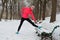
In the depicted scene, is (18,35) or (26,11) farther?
(18,35)

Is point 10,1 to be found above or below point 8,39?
below

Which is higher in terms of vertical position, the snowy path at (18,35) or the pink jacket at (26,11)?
the pink jacket at (26,11)

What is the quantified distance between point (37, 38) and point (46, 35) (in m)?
1.16

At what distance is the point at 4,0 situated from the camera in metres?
34.7

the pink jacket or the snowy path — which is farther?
the pink jacket

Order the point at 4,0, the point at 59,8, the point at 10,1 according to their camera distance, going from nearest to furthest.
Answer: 1. the point at 4,0
2. the point at 10,1
3. the point at 59,8

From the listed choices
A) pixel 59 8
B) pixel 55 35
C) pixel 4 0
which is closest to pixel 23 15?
pixel 55 35

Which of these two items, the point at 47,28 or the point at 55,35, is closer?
the point at 55,35

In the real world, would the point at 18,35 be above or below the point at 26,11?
below

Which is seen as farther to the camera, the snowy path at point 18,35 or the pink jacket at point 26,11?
the pink jacket at point 26,11

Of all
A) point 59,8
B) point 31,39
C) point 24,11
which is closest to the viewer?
point 31,39

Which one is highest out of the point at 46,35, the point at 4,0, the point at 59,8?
the point at 46,35

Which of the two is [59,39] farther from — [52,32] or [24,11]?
[24,11]

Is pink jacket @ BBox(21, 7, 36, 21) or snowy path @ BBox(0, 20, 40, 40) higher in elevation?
pink jacket @ BBox(21, 7, 36, 21)
